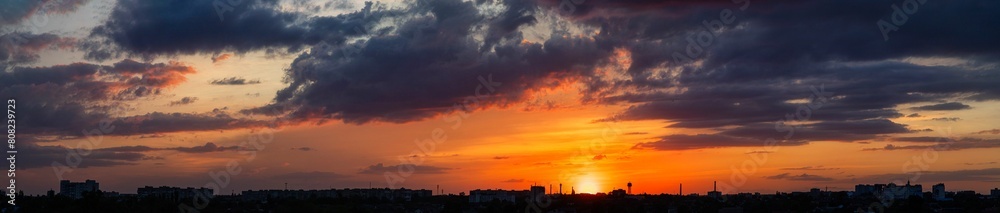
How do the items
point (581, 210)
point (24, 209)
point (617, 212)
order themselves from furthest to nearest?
point (581, 210) < point (617, 212) < point (24, 209)

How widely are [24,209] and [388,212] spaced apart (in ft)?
165

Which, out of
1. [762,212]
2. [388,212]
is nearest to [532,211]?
[388,212]

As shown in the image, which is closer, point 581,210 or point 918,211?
point 918,211

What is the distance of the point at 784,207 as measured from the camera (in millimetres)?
141500

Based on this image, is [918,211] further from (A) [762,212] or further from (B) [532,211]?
(B) [532,211]

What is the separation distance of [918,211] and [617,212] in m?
35.4

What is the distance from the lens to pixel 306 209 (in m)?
68.1

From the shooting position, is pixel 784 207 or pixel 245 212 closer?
pixel 245 212

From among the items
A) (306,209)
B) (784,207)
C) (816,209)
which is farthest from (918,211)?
(306,209)

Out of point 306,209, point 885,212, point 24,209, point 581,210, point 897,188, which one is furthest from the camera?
point 897,188

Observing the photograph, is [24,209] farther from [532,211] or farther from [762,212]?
[762,212]

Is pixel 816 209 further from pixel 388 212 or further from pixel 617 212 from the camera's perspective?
pixel 388 212

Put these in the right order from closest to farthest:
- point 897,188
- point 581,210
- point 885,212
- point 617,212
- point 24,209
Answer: point 24,209, point 885,212, point 617,212, point 581,210, point 897,188

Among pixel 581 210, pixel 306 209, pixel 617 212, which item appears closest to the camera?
pixel 306 209
